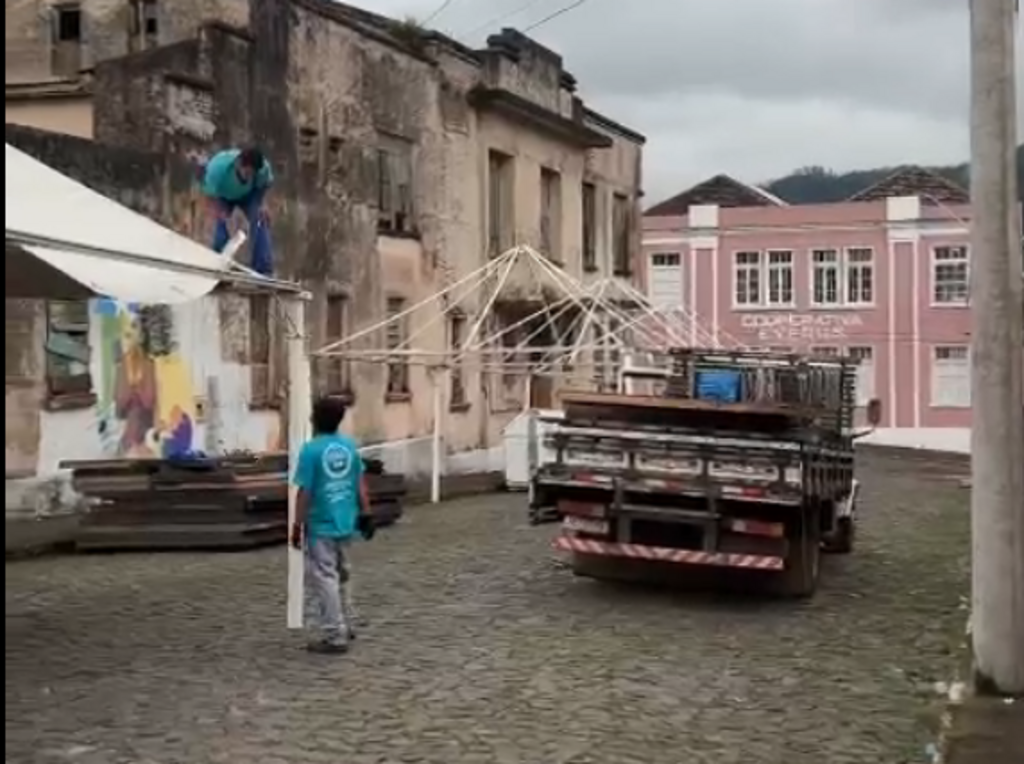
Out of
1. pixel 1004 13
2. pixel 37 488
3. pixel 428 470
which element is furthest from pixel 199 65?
pixel 1004 13

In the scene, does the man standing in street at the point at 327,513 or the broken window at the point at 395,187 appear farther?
the broken window at the point at 395,187

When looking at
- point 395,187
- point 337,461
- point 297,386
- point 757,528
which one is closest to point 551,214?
point 395,187

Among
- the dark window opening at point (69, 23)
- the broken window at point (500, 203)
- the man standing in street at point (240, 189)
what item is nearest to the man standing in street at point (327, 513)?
the man standing in street at point (240, 189)

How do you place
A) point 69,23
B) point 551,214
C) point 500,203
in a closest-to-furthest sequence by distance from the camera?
point 69,23
point 500,203
point 551,214

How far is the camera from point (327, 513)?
1026 cm

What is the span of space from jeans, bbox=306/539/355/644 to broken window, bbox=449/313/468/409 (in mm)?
18256

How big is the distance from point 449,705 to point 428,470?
62.7 ft

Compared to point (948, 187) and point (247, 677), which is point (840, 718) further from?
point (948, 187)

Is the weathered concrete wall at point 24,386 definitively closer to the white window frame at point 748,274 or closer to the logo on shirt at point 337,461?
the logo on shirt at point 337,461

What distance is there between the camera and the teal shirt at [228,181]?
13977 millimetres

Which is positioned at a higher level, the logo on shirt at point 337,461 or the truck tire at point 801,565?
the logo on shirt at point 337,461

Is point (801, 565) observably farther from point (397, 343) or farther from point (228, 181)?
point (397, 343)

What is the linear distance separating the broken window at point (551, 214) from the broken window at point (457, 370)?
4103mm

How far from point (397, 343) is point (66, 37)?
737 cm
